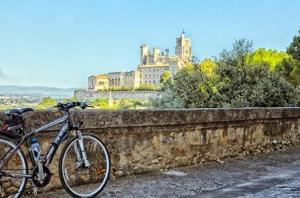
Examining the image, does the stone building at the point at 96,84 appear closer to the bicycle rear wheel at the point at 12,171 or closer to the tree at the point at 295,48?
the tree at the point at 295,48

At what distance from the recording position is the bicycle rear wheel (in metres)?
3.94

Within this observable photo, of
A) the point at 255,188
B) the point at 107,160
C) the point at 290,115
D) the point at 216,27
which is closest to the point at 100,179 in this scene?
the point at 107,160

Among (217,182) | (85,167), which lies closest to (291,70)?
(217,182)

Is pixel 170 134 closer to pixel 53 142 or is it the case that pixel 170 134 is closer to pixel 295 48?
pixel 53 142

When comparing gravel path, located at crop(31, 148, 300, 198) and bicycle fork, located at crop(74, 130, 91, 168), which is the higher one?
bicycle fork, located at crop(74, 130, 91, 168)

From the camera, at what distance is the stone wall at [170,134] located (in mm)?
4969

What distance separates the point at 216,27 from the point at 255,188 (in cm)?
2958

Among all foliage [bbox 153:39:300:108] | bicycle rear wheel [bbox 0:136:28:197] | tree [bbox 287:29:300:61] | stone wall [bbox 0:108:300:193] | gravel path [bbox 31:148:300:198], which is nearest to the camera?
bicycle rear wheel [bbox 0:136:28:197]

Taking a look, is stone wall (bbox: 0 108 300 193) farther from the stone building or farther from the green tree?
the green tree

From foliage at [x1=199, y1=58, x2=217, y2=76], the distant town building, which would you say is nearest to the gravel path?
foliage at [x1=199, y1=58, x2=217, y2=76]

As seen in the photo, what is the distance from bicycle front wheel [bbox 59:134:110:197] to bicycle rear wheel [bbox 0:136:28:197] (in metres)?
0.38

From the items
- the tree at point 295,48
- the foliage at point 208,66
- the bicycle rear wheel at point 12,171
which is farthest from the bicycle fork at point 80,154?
the tree at point 295,48

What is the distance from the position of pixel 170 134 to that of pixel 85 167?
1.78 meters

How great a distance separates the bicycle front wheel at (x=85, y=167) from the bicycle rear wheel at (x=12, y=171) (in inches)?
15.0
